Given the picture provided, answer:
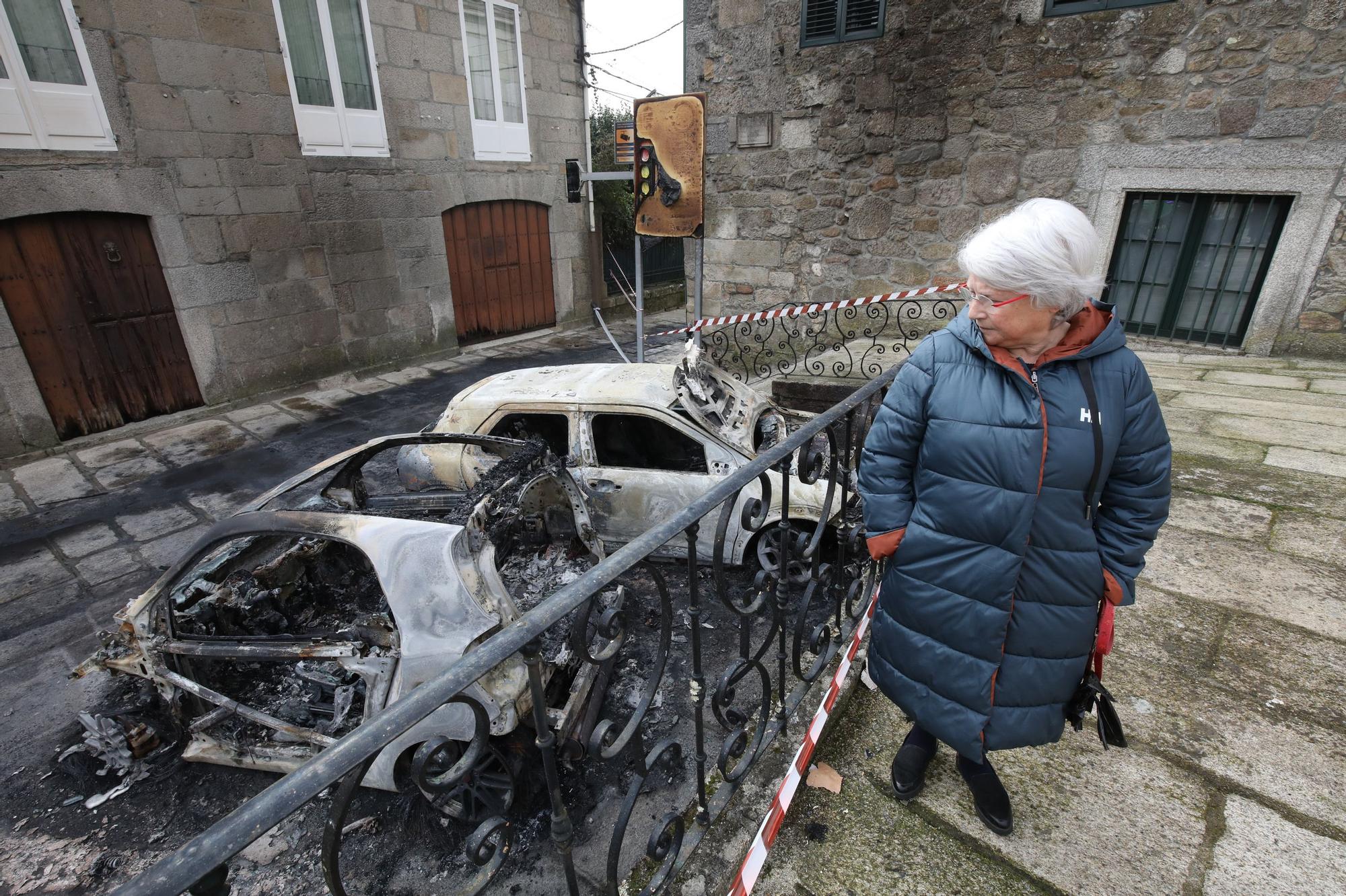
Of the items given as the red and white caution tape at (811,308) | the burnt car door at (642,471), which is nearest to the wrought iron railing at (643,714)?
the burnt car door at (642,471)

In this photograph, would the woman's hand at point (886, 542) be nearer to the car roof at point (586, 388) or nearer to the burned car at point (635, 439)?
the burned car at point (635, 439)

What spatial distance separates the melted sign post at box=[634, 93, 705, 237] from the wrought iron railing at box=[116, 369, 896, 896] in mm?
4653

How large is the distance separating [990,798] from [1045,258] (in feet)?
5.37

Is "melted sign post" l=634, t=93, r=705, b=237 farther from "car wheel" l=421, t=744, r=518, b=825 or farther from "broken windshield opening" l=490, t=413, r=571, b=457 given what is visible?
"car wheel" l=421, t=744, r=518, b=825

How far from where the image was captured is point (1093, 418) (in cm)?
166

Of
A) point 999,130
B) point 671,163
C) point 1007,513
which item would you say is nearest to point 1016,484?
point 1007,513

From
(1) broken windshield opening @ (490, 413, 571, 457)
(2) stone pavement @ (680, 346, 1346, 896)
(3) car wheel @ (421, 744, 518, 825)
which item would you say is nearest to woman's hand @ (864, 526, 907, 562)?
(2) stone pavement @ (680, 346, 1346, 896)

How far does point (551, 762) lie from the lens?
4.40ft

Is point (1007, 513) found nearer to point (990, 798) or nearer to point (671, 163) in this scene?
point (990, 798)

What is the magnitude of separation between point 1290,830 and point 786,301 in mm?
7384

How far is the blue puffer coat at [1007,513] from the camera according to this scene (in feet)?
5.48

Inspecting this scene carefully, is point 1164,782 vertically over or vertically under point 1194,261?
under

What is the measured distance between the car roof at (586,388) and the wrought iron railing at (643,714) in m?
1.41

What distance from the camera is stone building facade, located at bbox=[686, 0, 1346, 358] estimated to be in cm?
584
